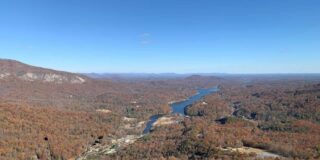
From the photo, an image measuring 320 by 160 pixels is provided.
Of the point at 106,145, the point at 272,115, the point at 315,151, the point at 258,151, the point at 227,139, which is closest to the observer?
the point at 315,151

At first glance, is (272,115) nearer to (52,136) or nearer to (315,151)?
(315,151)

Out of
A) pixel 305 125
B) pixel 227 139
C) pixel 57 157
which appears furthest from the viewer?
pixel 305 125

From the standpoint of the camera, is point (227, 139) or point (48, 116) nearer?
point (227, 139)

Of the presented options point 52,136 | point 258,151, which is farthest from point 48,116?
point 258,151

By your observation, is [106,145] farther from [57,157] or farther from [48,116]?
[48,116]

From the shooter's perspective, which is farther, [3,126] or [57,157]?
[3,126]

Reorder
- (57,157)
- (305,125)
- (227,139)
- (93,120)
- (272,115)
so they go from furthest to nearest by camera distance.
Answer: (272,115)
(93,120)
(305,125)
(227,139)
(57,157)

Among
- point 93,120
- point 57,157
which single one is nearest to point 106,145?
point 57,157

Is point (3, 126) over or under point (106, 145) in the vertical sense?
over

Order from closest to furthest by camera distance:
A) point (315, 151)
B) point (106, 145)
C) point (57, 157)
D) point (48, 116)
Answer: point (315, 151) → point (57, 157) → point (106, 145) → point (48, 116)
